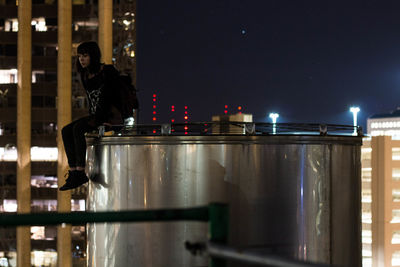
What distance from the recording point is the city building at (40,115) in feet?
184

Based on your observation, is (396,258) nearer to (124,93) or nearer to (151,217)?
(124,93)

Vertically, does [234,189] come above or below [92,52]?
below

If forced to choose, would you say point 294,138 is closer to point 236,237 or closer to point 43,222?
point 236,237

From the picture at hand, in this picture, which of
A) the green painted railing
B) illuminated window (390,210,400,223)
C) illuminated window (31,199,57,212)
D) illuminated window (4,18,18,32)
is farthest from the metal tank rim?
illuminated window (390,210,400,223)

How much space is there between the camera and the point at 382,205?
62906 mm

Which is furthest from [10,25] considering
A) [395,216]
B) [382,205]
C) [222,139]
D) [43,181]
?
[222,139]

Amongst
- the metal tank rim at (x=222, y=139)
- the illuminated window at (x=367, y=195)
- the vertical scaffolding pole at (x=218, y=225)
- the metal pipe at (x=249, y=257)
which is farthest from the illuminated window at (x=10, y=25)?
the metal pipe at (x=249, y=257)

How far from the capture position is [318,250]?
762 cm

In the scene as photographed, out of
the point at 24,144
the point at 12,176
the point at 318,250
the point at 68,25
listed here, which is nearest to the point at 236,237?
the point at 318,250

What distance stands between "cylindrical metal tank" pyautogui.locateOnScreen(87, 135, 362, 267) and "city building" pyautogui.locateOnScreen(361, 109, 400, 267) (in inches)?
2287

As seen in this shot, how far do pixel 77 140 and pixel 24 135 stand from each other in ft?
115

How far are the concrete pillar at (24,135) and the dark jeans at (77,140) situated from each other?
34328 millimetres

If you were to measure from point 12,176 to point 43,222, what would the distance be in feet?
193

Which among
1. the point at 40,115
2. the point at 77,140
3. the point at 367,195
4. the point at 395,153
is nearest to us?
the point at 77,140
